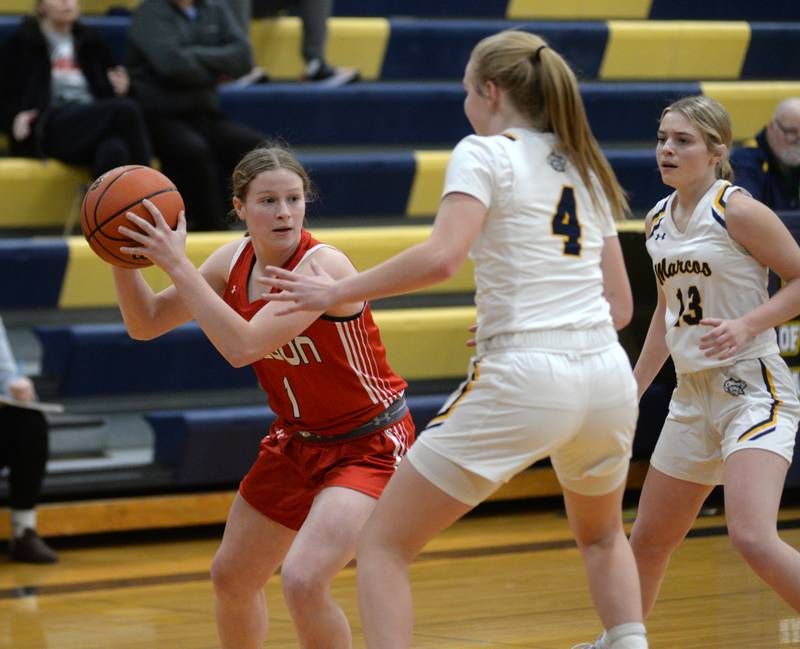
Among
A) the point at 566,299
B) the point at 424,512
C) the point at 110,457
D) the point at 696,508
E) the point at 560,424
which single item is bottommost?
the point at 110,457

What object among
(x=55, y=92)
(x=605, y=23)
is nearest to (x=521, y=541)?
(x=55, y=92)

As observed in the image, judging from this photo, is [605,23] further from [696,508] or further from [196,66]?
[696,508]

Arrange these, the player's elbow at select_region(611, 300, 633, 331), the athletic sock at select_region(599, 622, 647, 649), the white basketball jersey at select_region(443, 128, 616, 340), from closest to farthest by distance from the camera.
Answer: the white basketball jersey at select_region(443, 128, 616, 340) < the athletic sock at select_region(599, 622, 647, 649) < the player's elbow at select_region(611, 300, 633, 331)

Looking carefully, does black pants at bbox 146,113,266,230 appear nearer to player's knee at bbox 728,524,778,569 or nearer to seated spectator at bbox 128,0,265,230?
seated spectator at bbox 128,0,265,230

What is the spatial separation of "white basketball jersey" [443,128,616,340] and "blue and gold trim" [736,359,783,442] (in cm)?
78

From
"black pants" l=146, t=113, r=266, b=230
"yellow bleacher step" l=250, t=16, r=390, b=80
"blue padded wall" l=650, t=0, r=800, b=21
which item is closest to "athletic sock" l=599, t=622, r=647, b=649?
"black pants" l=146, t=113, r=266, b=230

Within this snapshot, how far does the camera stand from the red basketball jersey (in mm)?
3299

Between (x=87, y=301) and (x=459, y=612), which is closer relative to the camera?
(x=459, y=612)

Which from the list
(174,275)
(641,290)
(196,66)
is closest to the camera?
(174,275)

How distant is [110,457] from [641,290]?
2434 millimetres

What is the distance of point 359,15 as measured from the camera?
9125 mm

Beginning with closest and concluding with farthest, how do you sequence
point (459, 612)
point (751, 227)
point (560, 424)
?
point (560, 424) → point (751, 227) → point (459, 612)

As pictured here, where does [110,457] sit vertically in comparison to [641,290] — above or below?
below

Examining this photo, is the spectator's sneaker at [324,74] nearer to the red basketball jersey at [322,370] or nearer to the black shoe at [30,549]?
the black shoe at [30,549]
